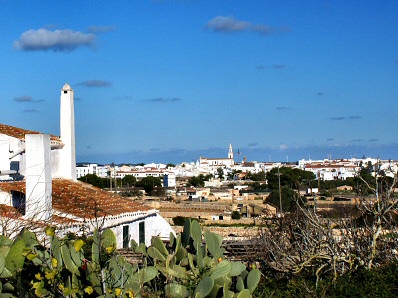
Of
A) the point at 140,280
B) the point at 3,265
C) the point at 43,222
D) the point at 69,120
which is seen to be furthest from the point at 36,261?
the point at 69,120

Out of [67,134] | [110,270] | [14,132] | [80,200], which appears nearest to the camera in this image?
[110,270]

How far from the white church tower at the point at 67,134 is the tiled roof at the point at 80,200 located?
0.43 metres

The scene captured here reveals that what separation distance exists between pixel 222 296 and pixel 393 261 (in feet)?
13.2

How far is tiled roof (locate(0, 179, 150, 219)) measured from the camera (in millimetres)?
11930

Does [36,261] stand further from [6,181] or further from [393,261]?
[6,181]

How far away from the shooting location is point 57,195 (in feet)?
42.8

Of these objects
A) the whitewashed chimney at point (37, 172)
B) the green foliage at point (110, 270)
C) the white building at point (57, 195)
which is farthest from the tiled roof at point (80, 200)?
the green foliage at point (110, 270)

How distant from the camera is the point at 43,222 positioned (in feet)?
32.3

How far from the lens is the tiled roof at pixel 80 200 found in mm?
11930

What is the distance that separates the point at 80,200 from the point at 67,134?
103 inches

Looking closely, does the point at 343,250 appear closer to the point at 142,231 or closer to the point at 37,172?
the point at 37,172

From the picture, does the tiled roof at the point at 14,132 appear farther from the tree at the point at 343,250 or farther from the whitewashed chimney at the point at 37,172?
the tree at the point at 343,250

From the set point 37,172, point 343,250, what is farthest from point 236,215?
point 343,250

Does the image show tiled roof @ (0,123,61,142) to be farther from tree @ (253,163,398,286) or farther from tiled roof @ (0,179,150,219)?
tree @ (253,163,398,286)
